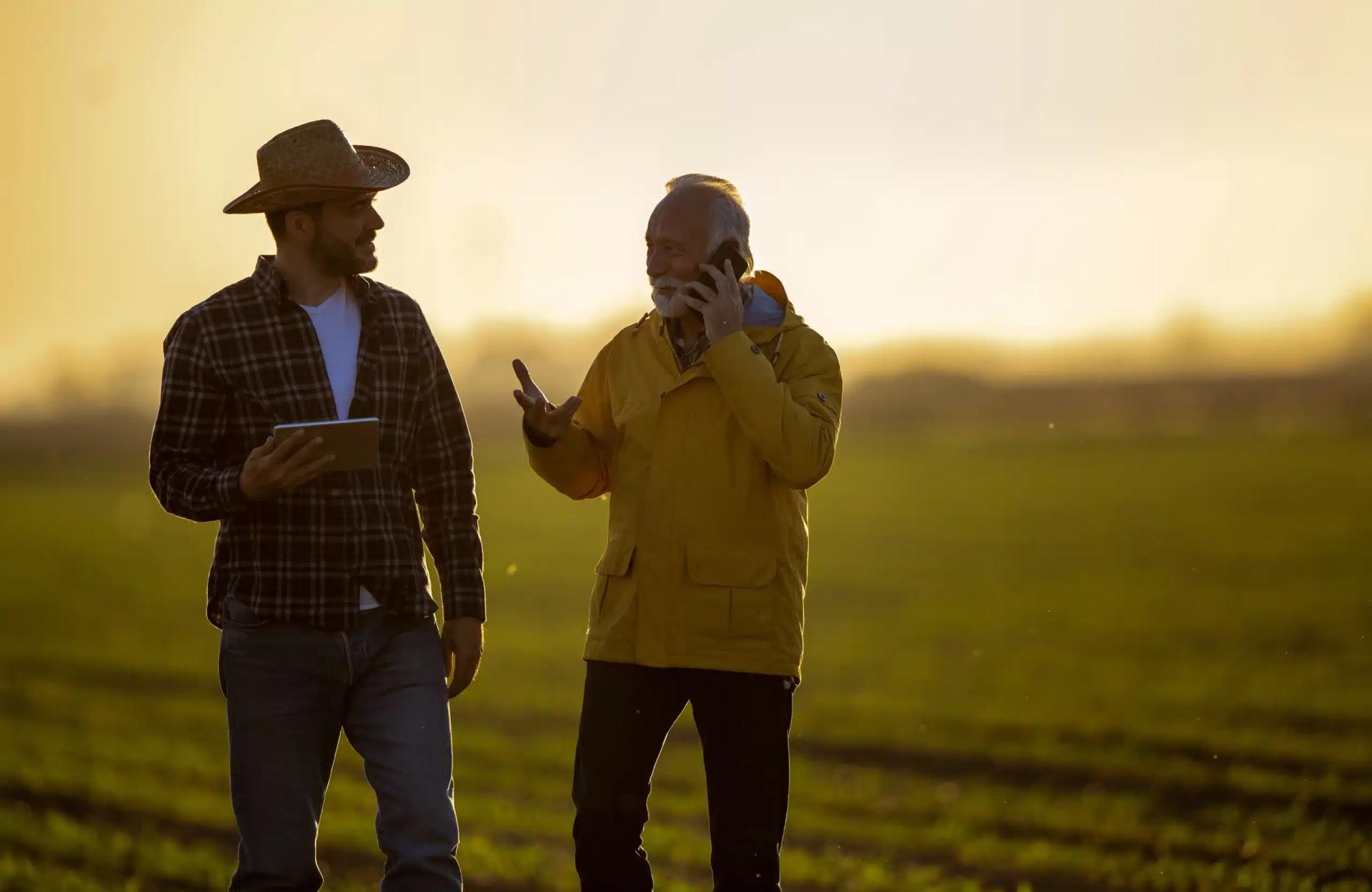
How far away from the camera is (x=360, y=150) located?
412 centimetres

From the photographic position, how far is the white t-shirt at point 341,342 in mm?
3865

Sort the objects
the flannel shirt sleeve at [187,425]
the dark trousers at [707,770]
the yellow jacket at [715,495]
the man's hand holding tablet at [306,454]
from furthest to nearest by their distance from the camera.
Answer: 1. the dark trousers at [707,770]
2. the yellow jacket at [715,495]
3. the flannel shirt sleeve at [187,425]
4. the man's hand holding tablet at [306,454]

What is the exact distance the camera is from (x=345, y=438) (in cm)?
356

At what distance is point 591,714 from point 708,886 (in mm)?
3430

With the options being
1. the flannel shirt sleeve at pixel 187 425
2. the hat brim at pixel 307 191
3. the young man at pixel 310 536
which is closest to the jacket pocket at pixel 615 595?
the young man at pixel 310 536

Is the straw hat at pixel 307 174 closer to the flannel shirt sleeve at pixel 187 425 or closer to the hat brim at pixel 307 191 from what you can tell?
the hat brim at pixel 307 191

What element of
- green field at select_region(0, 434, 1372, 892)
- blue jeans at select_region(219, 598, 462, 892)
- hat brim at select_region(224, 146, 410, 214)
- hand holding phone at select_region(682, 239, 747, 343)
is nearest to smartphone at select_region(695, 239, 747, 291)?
hand holding phone at select_region(682, 239, 747, 343)

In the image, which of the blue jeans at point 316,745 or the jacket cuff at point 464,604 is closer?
the blue jeans at point 316,745

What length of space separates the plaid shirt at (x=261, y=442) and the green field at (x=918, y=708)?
3.51m

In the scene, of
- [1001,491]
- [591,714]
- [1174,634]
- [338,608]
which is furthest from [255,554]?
[1001,491]

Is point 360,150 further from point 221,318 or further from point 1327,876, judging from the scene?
point 1327,876

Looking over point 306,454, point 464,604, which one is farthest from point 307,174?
point 464,604

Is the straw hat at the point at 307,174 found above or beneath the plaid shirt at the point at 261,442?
above

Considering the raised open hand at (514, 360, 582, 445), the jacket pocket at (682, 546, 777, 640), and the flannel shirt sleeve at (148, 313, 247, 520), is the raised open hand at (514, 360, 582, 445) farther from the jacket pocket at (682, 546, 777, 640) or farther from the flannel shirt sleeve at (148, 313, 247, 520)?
the flannel shirt sleeve at (148, 313, 247, 520)
